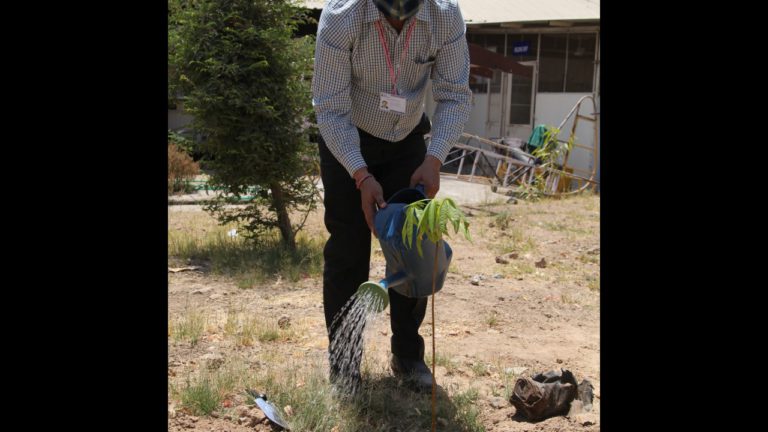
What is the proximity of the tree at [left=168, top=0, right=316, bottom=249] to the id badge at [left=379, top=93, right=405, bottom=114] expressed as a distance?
2716 mm

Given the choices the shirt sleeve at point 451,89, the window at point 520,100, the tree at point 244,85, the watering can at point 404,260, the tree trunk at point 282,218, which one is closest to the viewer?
the watering can at point 404,260

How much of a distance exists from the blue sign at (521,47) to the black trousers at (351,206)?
1206cm

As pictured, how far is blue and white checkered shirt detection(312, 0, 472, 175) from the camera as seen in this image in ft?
8.35

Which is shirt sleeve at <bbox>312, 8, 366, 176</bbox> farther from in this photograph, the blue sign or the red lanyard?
the blue sign

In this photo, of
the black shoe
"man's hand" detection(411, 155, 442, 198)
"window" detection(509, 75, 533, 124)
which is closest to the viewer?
"man's hand" detection(411, 155, 442, 198)

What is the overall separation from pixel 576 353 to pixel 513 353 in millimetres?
341

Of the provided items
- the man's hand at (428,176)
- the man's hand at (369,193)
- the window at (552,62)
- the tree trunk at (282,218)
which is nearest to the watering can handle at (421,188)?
the man's hand at (428,176)

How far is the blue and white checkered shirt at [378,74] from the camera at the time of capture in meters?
2.54

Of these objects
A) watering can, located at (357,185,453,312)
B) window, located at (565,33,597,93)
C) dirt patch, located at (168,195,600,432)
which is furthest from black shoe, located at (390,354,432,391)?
window, located at (565,33,597,93)

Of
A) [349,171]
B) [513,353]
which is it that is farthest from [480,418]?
[349,171]

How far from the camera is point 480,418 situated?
2746 mm

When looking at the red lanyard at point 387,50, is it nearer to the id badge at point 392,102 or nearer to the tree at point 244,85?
the id badge at point 392,102

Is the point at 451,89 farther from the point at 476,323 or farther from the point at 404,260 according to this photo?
the point at 476,323

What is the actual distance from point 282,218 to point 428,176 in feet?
11.0
